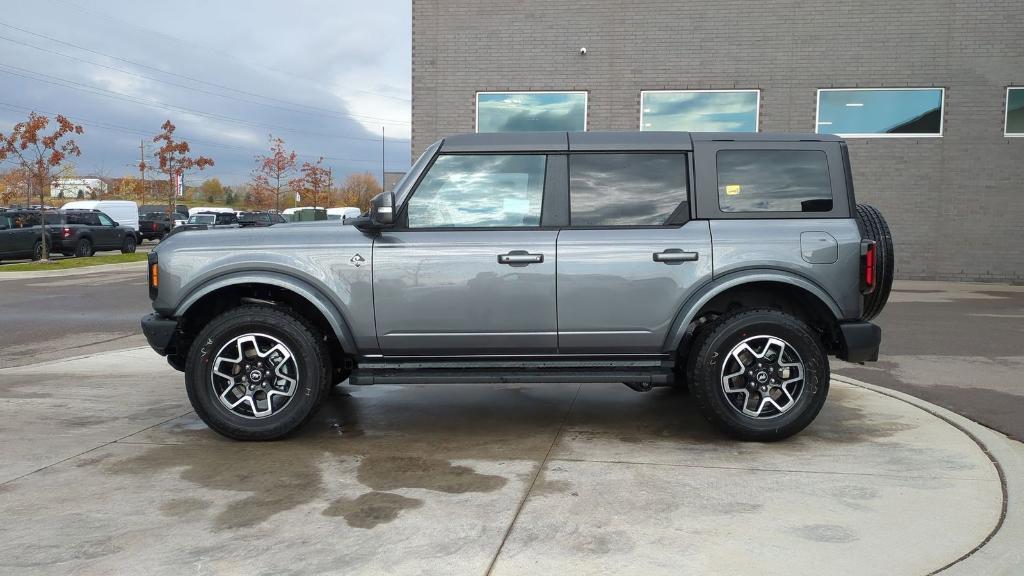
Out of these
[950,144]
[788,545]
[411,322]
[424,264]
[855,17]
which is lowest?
[788,545]

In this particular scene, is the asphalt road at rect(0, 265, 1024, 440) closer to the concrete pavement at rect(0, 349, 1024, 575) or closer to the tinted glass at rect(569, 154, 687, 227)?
the concrete pavement at rect(0, 349, 1024, 575)

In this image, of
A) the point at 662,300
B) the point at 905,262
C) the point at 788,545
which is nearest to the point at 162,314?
the point at 662,300

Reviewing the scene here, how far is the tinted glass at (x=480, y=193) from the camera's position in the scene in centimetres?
512

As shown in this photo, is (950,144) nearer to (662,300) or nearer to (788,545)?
(662,300)

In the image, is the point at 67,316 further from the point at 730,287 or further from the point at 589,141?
the point at 730,287

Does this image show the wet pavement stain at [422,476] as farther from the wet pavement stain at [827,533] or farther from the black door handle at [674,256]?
the black door handle at [674,256]

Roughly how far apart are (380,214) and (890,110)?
1511 centimetres

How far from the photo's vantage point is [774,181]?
5172 millimetres

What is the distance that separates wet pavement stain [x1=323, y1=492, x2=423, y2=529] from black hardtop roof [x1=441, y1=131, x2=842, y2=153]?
2281 mm

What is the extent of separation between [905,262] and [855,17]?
5.22 meters

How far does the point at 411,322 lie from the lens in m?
5.00

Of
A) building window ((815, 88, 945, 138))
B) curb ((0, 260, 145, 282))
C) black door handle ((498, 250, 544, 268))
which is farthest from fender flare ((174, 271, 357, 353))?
curb ((0, 260, 145, 282))

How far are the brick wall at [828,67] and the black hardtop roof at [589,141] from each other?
486 inches

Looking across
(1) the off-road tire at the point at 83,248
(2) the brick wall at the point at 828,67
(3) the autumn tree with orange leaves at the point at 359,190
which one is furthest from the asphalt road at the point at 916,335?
(3) the autumn tree with orange leaves at the point at 359,190
